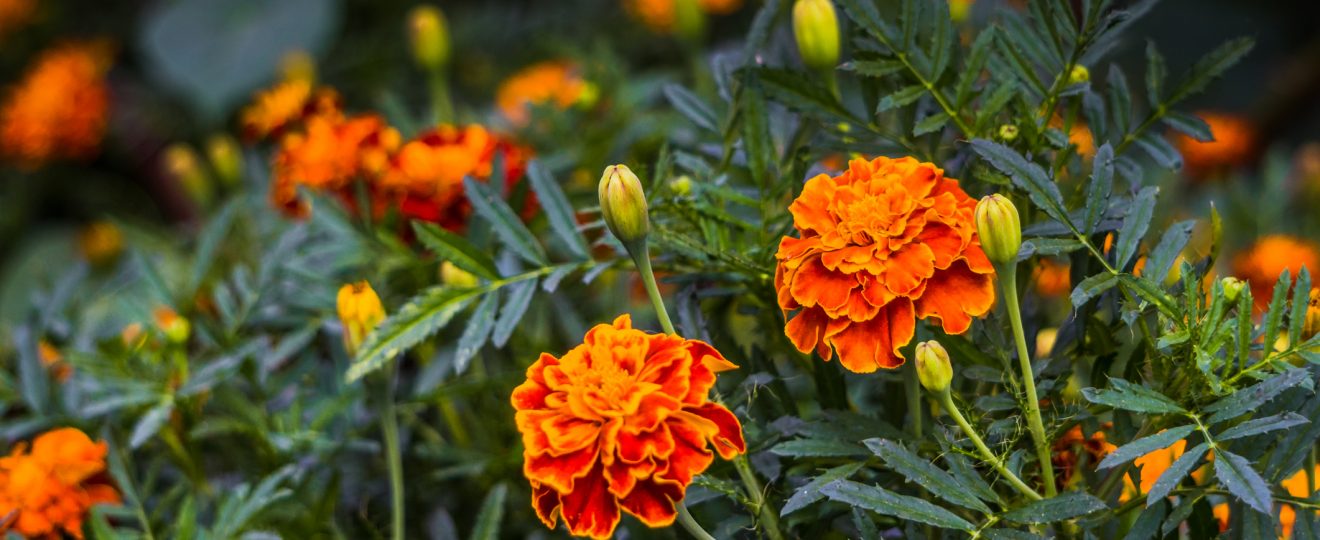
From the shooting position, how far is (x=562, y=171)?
81 centimetres

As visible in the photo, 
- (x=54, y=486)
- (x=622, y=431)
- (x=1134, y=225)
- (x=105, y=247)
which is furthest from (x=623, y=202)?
(x=105, y=247)

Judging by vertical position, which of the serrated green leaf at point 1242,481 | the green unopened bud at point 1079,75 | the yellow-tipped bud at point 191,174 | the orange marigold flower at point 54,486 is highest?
the green unopened bud at point 1079,75

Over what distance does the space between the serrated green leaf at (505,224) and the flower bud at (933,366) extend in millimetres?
215

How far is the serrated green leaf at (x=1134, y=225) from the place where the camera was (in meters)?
0.45

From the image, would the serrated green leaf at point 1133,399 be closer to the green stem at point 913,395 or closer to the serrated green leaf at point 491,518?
the green stem at point 913,395

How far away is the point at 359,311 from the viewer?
554mm

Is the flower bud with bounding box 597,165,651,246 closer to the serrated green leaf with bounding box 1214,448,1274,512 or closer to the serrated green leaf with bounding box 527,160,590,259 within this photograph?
the serrated green leaf with bounding box 527,160,590,259

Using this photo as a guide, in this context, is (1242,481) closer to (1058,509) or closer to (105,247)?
(1058,509)

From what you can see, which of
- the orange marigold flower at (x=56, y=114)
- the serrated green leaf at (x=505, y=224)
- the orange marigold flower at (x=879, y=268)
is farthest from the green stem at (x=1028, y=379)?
the orange marigold flower at (x=56, y=114)

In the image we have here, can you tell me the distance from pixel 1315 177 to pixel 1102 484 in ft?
2.17

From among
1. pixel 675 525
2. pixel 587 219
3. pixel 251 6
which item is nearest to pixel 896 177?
pixel 675 525

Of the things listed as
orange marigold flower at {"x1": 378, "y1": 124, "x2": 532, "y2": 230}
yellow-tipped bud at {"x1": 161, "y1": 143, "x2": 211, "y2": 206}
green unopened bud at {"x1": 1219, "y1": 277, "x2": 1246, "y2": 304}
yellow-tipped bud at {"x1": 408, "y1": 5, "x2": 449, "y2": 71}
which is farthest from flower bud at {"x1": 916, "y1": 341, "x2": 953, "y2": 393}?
yellow-tipped bud at {"x1": 161, "y1": 143, "x2": 211, "y2": 206}

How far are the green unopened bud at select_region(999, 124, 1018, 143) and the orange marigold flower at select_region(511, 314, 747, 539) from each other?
162 millimetres

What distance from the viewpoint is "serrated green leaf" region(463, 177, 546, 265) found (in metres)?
0.57
